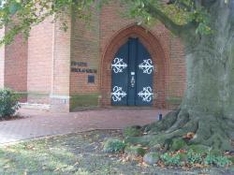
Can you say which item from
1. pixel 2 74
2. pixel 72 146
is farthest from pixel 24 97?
pixel 72 146

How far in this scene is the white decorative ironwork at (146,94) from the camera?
64.7ft

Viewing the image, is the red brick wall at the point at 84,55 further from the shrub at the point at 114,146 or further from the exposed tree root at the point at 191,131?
the shrub at the point at 114,146

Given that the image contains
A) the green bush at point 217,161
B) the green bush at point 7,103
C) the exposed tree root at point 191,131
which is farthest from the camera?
the green bush at point 7,103

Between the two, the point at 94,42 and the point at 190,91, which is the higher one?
the point at 94,42

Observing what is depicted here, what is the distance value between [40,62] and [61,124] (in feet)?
21.3

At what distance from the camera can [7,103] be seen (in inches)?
575

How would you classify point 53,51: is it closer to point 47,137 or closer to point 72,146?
point 47,137

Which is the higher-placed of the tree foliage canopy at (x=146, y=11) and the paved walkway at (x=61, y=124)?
the tree foliage canopy at (x=146, y=11)

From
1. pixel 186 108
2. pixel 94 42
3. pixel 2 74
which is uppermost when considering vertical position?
pixel 94 42

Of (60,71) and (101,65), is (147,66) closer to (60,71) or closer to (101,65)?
(101,65)

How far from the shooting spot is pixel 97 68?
18.3m

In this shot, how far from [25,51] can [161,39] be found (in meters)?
6.30

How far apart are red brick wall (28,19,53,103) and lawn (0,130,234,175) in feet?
28.9

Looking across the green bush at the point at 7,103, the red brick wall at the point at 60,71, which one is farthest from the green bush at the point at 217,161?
the red brick wall at the point at 60,71
